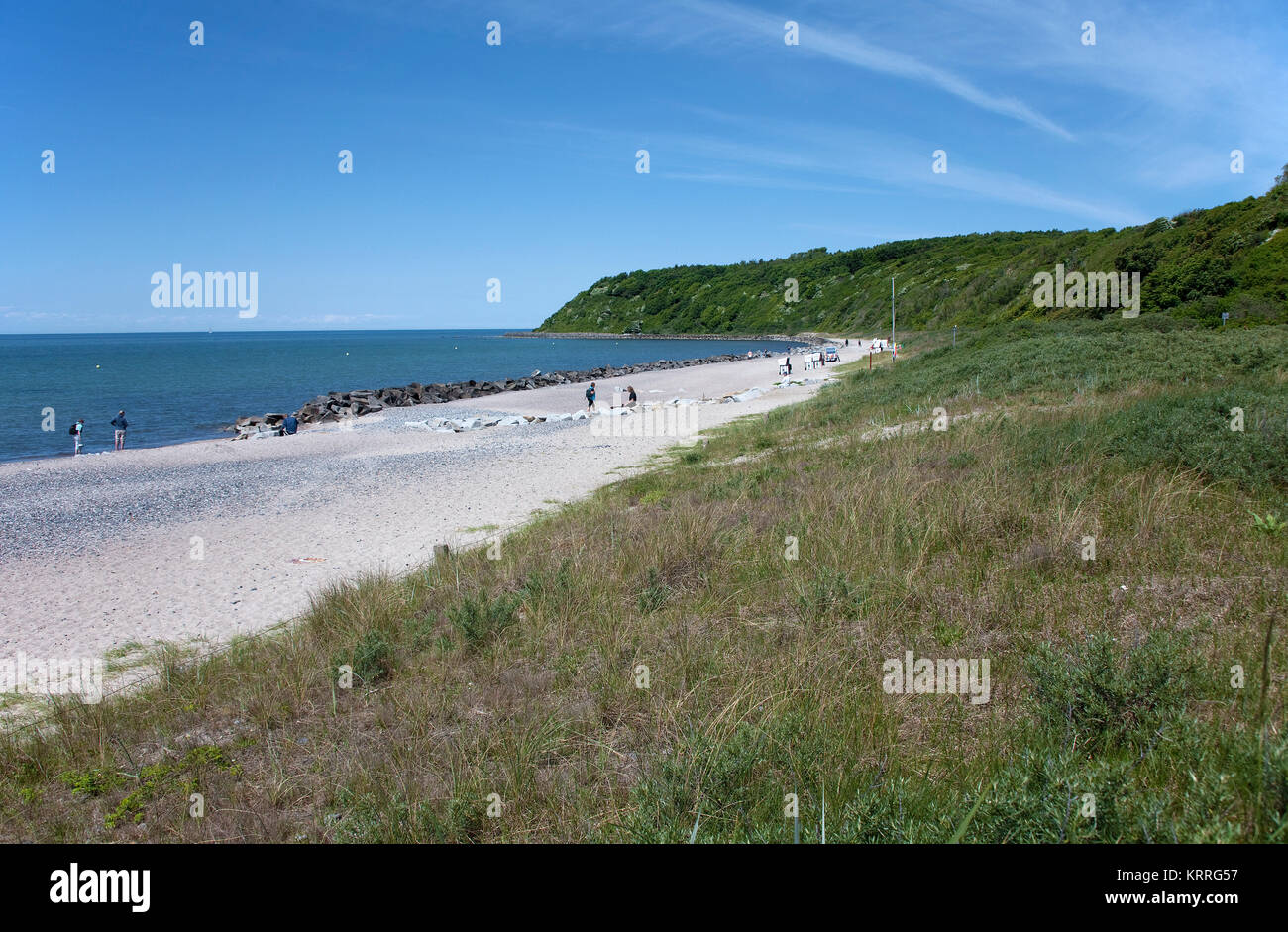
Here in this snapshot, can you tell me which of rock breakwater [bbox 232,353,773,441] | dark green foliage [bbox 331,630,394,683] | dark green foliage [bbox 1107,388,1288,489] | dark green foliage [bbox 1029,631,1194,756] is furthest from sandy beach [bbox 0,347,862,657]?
dark green foliage [bbox 1107,388,1288,489]

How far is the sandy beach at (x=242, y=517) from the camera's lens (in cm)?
908

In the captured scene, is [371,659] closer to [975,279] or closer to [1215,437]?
[1215,437]

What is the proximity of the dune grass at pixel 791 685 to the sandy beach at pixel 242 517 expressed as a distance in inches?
95.9

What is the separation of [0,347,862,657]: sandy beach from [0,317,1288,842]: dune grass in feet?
7.99

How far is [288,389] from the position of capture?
55.8 meters

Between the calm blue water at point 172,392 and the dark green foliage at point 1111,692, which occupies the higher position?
the calm blue water at point 172,392

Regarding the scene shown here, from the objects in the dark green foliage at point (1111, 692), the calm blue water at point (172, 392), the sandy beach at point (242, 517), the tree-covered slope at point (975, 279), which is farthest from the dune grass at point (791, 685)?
the calm blue water at point (172, 392)

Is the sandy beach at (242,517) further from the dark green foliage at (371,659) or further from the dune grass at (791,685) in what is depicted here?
the dark green foliage at (371,659)

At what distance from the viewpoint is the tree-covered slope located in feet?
93.4

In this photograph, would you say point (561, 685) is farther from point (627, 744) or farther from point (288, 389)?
point (288, 389)
